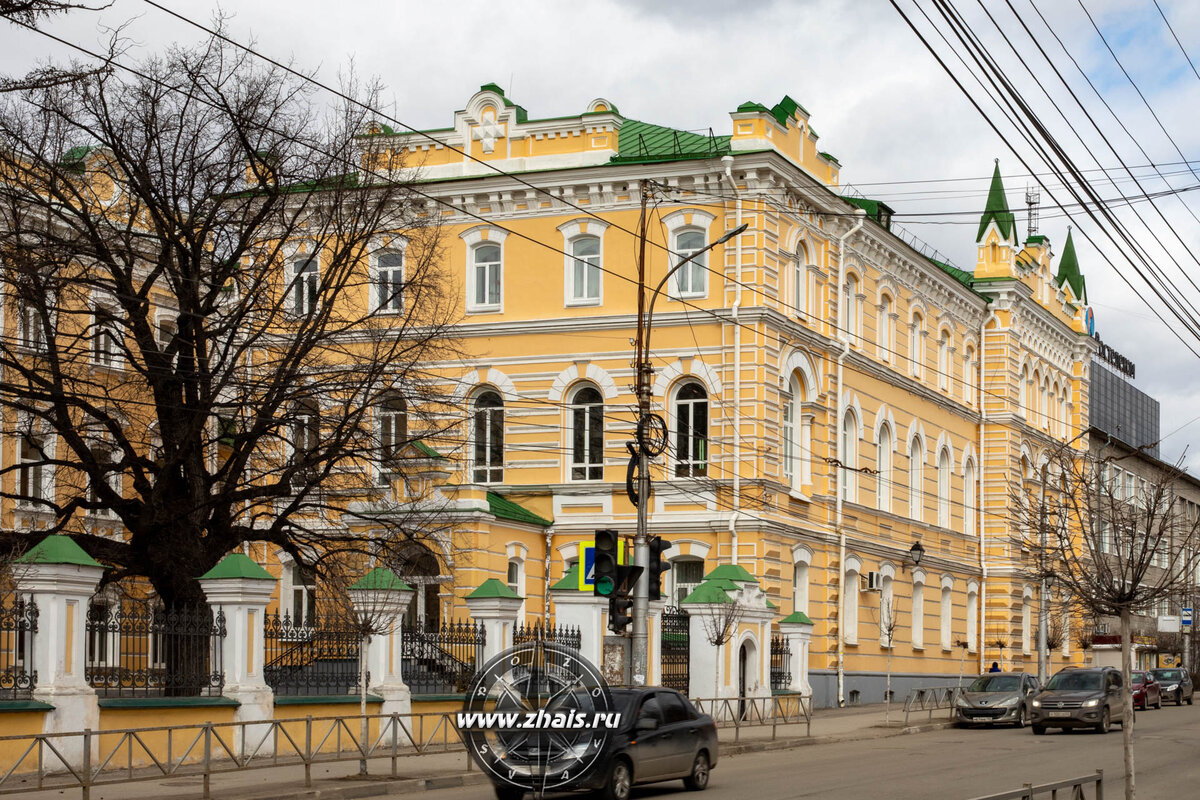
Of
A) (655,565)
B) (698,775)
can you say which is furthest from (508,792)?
(655,565)

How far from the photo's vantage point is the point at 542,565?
40875mm

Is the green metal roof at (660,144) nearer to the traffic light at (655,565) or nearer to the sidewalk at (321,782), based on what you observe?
the sidewalk at (321,782)

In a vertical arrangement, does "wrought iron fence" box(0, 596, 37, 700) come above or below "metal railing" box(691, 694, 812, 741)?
above

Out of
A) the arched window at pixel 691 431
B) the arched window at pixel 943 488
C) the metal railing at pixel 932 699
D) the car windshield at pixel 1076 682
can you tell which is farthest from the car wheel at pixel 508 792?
the arched window at pixel 943 488

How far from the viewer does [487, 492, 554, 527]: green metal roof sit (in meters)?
38.6

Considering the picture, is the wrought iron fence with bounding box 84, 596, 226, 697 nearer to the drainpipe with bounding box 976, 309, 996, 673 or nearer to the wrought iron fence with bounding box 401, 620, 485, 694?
the wrought iron fence with bounding box 401, 620, 485, 694

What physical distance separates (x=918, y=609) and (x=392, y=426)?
1951 cm

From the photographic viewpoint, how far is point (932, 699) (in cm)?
3912

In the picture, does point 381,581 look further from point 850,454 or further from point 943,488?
point 943,488

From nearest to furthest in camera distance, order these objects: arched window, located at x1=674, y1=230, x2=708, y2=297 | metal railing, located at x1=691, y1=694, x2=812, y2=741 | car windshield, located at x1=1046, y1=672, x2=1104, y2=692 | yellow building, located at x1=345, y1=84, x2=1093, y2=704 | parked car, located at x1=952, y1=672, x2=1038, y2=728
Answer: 1. metal railing, located at x1=691, y1=694, x2=812, y2=741
2. car windshield, located at x1=1046, y1=672, x2=1104, y2=692
3. parked car, located at x1=952, y1=672, x2=1038, y2=728
4. yellow building, located at x1=345, y1=84, x2=1093, y2=704
5. arched window, located at x1=674, y1=230, x2=708, y2=297

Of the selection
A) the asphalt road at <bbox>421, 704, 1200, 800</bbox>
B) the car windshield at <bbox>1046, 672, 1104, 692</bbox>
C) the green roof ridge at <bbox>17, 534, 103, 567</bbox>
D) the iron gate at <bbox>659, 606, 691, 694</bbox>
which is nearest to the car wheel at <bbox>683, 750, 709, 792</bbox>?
the asphalt road at <bbox>421, 704, 1200, 800</bbox>

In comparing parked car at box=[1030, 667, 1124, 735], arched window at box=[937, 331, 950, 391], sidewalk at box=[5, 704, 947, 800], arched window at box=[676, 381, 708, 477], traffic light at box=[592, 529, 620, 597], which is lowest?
parked car at box=[1030, 667, 1124, 735]

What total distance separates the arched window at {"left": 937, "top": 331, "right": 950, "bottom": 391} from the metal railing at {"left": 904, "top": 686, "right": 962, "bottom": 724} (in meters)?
12.4

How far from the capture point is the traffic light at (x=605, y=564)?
71.9 ft
